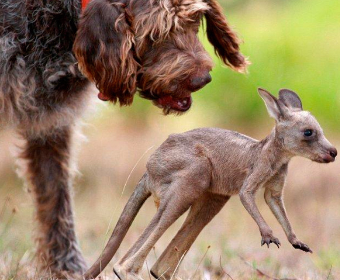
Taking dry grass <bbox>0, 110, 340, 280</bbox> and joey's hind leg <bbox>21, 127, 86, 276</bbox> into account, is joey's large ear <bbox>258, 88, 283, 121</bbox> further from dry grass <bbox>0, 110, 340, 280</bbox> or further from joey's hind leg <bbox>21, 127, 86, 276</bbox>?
joey's hind leg <bbox>21, 127, 86, 276</bbox>

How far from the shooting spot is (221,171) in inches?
176

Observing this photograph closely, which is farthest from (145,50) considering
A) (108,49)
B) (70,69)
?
(70,69)

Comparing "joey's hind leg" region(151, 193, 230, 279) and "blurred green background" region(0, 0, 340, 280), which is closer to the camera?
"joey's hind leg" region(151, 193, 230, 279)

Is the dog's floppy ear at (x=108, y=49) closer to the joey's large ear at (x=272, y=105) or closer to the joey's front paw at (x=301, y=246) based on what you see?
the joey's large ear at (x=272, y=105)

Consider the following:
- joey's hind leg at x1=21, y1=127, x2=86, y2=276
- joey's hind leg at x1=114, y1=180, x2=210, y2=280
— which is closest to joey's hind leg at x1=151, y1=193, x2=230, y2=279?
joey's hind leg at x1=114, y1=180, x2=210, y2=280

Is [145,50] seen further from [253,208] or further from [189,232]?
[253,208]

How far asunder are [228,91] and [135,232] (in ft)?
13.1

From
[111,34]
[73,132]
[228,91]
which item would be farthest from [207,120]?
[111,34]

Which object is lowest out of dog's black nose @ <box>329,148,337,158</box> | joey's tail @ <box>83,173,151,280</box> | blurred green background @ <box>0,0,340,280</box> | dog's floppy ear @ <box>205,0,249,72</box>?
blurred green background @ <box>0,0,340,280</box>

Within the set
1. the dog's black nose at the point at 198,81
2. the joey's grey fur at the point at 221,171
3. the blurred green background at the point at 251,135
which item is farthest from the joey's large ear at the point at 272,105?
the blurred green background at the point at 251,135

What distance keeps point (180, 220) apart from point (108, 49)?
151 inches

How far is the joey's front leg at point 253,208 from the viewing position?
13.7 ft

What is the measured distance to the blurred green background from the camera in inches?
266

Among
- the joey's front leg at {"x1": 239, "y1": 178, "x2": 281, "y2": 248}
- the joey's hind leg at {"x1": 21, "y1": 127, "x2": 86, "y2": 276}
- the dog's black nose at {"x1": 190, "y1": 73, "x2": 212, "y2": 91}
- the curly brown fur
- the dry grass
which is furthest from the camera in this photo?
the joey's hind leg at {"x1": 21, "y1": 127, "x2": 86, "y2": 276}
